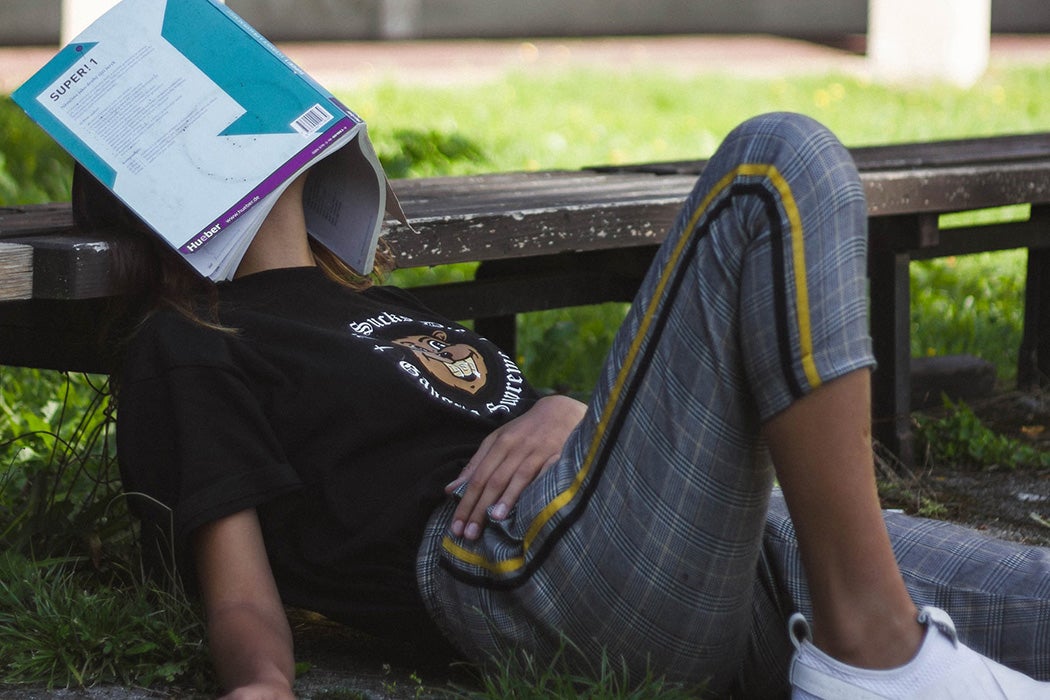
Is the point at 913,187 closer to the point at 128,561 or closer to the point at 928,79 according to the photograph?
the point at 128,561

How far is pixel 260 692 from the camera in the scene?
1.59m

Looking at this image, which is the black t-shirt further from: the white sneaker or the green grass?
the white sneaker

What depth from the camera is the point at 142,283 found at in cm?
196

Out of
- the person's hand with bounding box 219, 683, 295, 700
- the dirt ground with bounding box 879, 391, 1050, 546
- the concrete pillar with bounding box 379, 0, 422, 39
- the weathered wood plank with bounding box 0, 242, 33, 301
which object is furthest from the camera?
the concrete pillar with bounding box 379, 0, 422, 39

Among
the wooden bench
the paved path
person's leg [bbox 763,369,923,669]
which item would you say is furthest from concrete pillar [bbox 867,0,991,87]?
person's leg [bbox 763,369,923,669]

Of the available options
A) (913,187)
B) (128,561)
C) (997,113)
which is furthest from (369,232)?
(997,113)

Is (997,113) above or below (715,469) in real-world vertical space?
below

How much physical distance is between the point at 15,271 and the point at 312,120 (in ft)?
1.37

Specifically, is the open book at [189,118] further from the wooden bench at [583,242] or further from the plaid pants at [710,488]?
the plaid pants at [710,488]

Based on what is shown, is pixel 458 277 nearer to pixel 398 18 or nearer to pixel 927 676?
pixel 927 676

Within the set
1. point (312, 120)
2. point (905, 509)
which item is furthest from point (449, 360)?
point (905, 509)

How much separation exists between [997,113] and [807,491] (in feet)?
27.9

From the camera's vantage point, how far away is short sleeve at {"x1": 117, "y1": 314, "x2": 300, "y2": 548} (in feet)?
5.63

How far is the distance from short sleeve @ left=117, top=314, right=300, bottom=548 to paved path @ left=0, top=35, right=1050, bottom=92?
27.6ft
